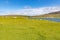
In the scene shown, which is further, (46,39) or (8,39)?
(46,39)

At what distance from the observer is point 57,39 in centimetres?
1625

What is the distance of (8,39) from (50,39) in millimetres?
5337

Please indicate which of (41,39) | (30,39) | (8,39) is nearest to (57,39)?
(41,39)

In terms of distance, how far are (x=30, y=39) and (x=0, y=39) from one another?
3570 mm

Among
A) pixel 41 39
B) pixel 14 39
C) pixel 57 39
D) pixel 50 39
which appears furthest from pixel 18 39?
pixel 57 39

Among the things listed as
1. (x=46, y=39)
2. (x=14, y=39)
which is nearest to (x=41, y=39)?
(x=46, y=39)

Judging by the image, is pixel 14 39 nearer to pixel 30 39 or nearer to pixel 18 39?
pixel 18 39

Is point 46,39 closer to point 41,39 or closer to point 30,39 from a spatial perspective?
point 41,39

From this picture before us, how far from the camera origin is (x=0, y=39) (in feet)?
47.4

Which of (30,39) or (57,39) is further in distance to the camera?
(57,39)

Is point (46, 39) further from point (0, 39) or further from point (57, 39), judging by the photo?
point (0, 39)

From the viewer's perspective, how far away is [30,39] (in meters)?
15.2

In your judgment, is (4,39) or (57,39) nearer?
(4,39)

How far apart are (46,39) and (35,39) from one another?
1.52m
